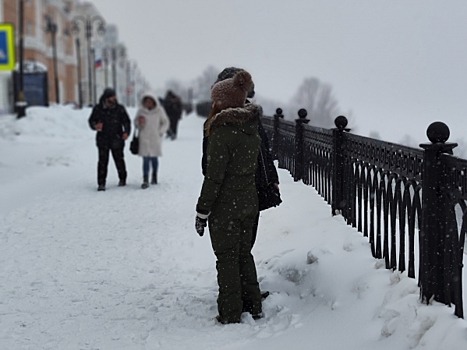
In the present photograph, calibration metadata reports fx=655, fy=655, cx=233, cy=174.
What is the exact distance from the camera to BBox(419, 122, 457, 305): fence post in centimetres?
380

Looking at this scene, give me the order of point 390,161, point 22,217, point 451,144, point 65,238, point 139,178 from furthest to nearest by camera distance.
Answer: point 139,178 < point 22,217 < point 65,238 < point 390,161 < point 451,144

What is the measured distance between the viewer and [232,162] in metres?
4.50

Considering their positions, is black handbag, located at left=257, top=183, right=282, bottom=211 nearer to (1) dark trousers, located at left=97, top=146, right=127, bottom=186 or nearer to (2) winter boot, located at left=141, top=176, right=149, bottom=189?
(1) dark trousers, located at left=97, top=146, right=127, bottom=186

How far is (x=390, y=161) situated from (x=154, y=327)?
203 centimetres

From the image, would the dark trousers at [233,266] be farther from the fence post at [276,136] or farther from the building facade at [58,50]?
the building facade at [58,50]

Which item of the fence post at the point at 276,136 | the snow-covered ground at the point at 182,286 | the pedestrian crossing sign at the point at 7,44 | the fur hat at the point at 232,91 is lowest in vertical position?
the snow-covered ground at the point at 182,286

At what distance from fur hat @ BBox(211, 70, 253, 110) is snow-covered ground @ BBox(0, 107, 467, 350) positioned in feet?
4.80

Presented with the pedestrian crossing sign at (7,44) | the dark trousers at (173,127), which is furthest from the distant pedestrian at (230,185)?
the dark trousers at (173,127)

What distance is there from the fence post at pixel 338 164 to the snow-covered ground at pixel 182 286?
0.18 metres

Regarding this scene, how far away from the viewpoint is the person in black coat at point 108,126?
10.6 metres

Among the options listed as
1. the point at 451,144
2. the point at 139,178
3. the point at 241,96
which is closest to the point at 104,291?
the point at 241,96

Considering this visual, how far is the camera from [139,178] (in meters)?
12.7

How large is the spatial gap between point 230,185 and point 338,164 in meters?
1.96

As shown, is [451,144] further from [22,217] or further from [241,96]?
[22,217]
